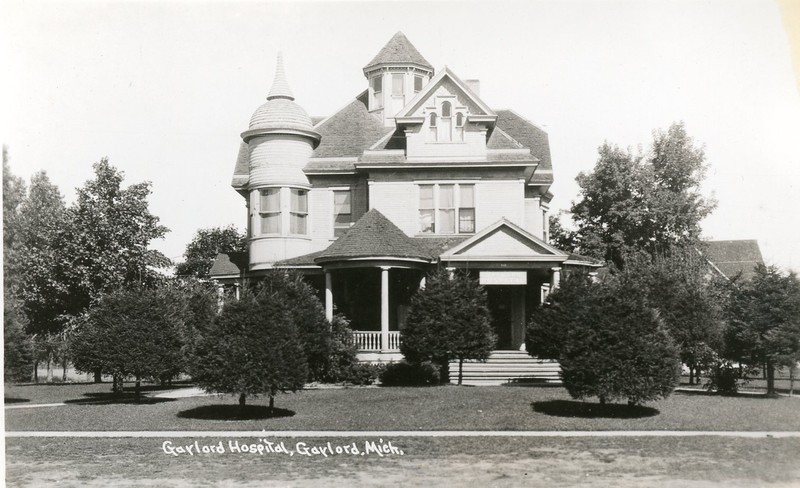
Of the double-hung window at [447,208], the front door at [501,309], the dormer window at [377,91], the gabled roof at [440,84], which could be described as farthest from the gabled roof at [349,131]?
the front door at [501,309]

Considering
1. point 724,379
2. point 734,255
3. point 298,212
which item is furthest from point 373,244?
point 734,255

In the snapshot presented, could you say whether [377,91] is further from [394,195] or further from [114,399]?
[114,399]

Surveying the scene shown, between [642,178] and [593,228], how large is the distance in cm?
449

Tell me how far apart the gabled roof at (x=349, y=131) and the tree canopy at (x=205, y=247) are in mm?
52040

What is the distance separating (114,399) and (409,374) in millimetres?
9627

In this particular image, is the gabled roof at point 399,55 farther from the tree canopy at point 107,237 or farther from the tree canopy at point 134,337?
the tree canopy at point 134,337

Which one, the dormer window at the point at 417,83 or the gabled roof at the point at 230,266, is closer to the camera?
the gabled roof at the point at 230,266

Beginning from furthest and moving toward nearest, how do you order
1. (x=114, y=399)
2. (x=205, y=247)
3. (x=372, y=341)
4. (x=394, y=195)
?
(x=205, y=247)
(x=394, y=195)
(x=372, y=341)
(x=114, y=399)

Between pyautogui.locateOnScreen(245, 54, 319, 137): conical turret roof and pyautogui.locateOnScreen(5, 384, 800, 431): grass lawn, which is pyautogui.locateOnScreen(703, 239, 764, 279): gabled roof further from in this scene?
pyautogui.locateOnScreen(5, 384, 800, 431): grass lawn

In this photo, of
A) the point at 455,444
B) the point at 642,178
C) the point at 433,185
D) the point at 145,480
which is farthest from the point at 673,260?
the point at 145,480

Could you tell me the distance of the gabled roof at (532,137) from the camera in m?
32.3

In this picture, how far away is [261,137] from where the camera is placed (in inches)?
1201

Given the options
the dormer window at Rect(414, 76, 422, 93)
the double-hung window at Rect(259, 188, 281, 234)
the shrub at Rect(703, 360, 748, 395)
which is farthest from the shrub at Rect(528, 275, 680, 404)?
the dormer window at Rect(414, 76, 422, 93)

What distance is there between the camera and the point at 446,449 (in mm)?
13883
